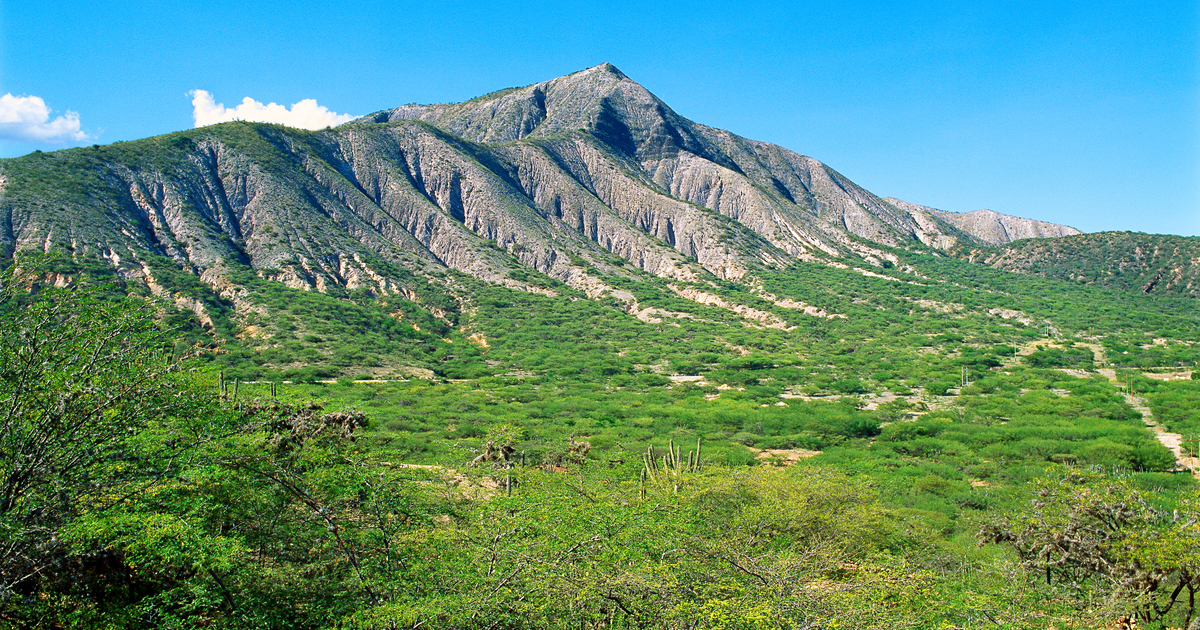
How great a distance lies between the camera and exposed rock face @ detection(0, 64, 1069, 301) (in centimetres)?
7350

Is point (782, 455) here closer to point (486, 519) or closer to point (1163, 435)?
point (1163, 435)

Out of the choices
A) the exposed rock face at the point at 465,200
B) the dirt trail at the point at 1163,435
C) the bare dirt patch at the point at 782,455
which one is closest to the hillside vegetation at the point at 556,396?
the dirt trail at the point at 1163,435

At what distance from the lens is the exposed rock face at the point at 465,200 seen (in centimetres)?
7350

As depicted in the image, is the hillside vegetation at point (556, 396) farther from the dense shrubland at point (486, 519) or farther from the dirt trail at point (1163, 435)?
the dirt trail at point (1163, 435)

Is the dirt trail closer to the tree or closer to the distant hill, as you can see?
the tree

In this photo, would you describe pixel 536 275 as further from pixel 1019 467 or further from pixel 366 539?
pixel 366 539

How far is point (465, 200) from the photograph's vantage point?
350 ft

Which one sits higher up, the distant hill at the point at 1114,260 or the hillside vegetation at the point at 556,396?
the distant hill at the point at 1114,260

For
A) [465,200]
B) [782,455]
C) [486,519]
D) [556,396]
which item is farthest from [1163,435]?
[465,200]

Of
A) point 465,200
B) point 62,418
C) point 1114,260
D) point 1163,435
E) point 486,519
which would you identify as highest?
point 465,200

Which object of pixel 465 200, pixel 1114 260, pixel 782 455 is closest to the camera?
pixel 782 455

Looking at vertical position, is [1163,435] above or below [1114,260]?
below

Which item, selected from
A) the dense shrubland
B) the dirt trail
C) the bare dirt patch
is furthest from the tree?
the dirt trail

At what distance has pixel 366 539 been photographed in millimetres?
12352
